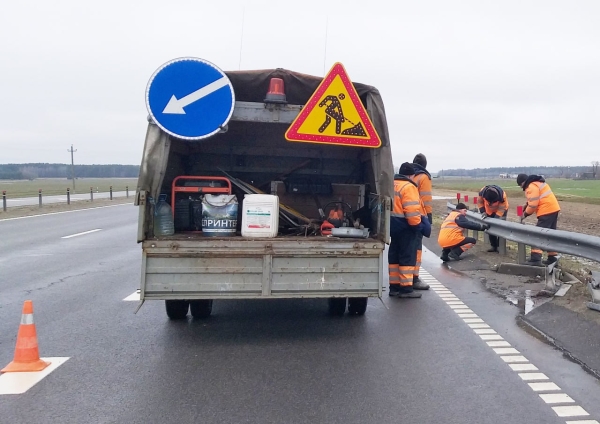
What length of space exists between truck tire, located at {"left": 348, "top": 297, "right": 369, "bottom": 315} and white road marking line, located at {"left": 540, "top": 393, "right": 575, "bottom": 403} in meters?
2.68

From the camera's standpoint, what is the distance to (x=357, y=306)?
7102 millimetres

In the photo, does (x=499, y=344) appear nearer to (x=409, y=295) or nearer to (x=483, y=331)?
(x=483, y=331)

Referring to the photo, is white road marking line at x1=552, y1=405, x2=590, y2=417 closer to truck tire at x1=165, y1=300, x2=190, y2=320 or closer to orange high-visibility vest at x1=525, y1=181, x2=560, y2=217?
truck tire at x1=165, y1=300, x2=190, y2=320

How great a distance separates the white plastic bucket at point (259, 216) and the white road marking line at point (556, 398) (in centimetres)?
302

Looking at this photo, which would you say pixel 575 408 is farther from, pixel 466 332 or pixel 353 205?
pixel 353 205

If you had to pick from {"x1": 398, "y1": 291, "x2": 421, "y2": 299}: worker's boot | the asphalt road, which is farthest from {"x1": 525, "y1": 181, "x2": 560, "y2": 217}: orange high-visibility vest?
{"x1": 398, "y1": 291, "x2": 421, "y2": 299}: worker's boot

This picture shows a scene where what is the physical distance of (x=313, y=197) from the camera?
830 cm

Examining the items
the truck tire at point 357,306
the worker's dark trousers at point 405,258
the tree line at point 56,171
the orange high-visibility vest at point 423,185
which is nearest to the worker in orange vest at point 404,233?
the worker's dark trousers at point 405,258

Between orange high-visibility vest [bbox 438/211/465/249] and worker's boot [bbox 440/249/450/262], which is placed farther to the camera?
worker's boot [bbox 440/249/450/262]

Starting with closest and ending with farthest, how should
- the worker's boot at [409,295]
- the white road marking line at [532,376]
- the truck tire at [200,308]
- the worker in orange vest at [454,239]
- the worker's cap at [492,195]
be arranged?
1. the white road marking line at [532,376]
2. the truck tire at [200,308]
3. the worker's boot at [409,295]
4. the worker in orange vest at [454,239]
5. the worker's cap at [492,195]

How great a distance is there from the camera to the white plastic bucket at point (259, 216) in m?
6.40

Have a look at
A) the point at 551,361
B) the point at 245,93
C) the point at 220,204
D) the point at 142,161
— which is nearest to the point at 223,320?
the point at 220,204

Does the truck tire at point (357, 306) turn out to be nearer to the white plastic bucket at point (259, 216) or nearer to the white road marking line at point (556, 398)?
the white plastic bucket at point (259, 216)

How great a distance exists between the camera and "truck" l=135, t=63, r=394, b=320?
587 cm
